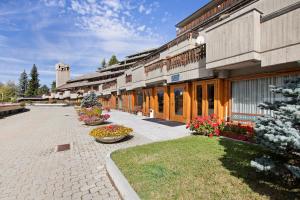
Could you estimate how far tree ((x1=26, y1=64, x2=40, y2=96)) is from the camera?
298 feet

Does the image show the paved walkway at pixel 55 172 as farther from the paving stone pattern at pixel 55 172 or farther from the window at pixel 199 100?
the window at pixel 199 100

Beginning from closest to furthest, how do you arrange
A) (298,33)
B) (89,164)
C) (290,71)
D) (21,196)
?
1. (21,196)
2. (298,33)
3. (89,164)
4. (290,71)

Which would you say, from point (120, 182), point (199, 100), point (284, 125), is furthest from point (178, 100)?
point (284, 125)

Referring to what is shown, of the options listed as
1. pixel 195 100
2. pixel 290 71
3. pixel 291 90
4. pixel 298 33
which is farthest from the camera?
pixel 195 100

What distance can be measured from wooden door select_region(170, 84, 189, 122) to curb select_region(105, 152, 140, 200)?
850cm

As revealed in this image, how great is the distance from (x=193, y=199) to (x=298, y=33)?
6254 millimetres

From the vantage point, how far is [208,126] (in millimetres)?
9086

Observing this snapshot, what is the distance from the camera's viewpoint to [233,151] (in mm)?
6344

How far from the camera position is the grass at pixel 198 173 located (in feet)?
12.6

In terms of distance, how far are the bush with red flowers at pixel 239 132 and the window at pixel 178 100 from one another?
5169 mm

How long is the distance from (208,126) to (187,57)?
5.37 m

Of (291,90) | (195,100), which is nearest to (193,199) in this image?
(291,90)

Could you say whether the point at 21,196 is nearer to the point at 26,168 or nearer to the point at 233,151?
the point at 26,168

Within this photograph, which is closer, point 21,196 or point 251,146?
point 21,196
